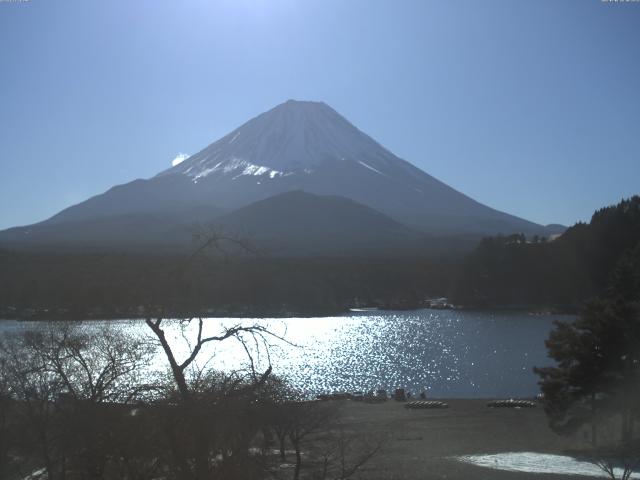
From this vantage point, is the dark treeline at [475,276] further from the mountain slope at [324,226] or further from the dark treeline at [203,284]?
the mountain slope at [324,226]

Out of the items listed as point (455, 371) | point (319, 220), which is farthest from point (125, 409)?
point (319, 220)

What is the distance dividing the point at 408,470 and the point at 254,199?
107681 mm

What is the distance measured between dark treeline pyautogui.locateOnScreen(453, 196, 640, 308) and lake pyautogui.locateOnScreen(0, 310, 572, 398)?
1024 centimetres

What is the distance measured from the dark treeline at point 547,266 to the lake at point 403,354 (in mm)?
10241

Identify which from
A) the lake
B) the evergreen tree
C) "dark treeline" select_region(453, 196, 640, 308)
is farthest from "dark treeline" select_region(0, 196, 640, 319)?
the evergreen tree

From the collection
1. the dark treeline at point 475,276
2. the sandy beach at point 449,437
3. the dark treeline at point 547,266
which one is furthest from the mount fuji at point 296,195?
the sandy beach at point 449,437

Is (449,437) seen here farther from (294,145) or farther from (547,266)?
(294,145)

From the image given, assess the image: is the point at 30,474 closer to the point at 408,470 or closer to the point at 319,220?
the point at 408,470

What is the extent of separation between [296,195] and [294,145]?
3073 cm

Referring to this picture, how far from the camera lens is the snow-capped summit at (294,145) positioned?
13425cm

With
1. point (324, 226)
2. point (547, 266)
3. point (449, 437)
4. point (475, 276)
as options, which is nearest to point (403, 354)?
point (449, 437)

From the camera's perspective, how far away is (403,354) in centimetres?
3891

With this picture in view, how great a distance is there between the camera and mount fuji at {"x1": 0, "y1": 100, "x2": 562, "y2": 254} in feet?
315

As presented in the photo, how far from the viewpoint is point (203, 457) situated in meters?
5.16
